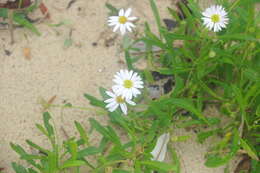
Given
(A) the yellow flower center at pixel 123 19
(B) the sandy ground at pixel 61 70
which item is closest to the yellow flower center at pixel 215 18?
(A) the yellow flower center at pixel 123 19

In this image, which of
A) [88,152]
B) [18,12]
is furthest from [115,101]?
[18,12]

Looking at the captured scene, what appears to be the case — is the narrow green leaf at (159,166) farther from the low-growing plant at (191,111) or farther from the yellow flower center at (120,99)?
the yellow flower center at (120,99)

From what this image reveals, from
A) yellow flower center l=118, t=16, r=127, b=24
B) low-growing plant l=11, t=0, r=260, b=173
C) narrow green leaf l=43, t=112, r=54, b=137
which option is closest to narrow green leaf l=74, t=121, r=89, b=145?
low-growing plant l=11, t=0, r=260, b=173

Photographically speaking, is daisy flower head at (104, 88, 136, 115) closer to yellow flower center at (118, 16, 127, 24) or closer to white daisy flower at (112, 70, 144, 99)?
white daisy flower at (112, 70, 144, 99)

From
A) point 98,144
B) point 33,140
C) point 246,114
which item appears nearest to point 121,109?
point 98,144

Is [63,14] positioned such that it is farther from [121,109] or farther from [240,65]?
[240,65]

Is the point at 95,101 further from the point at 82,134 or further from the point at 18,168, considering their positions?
the point at 18,168
